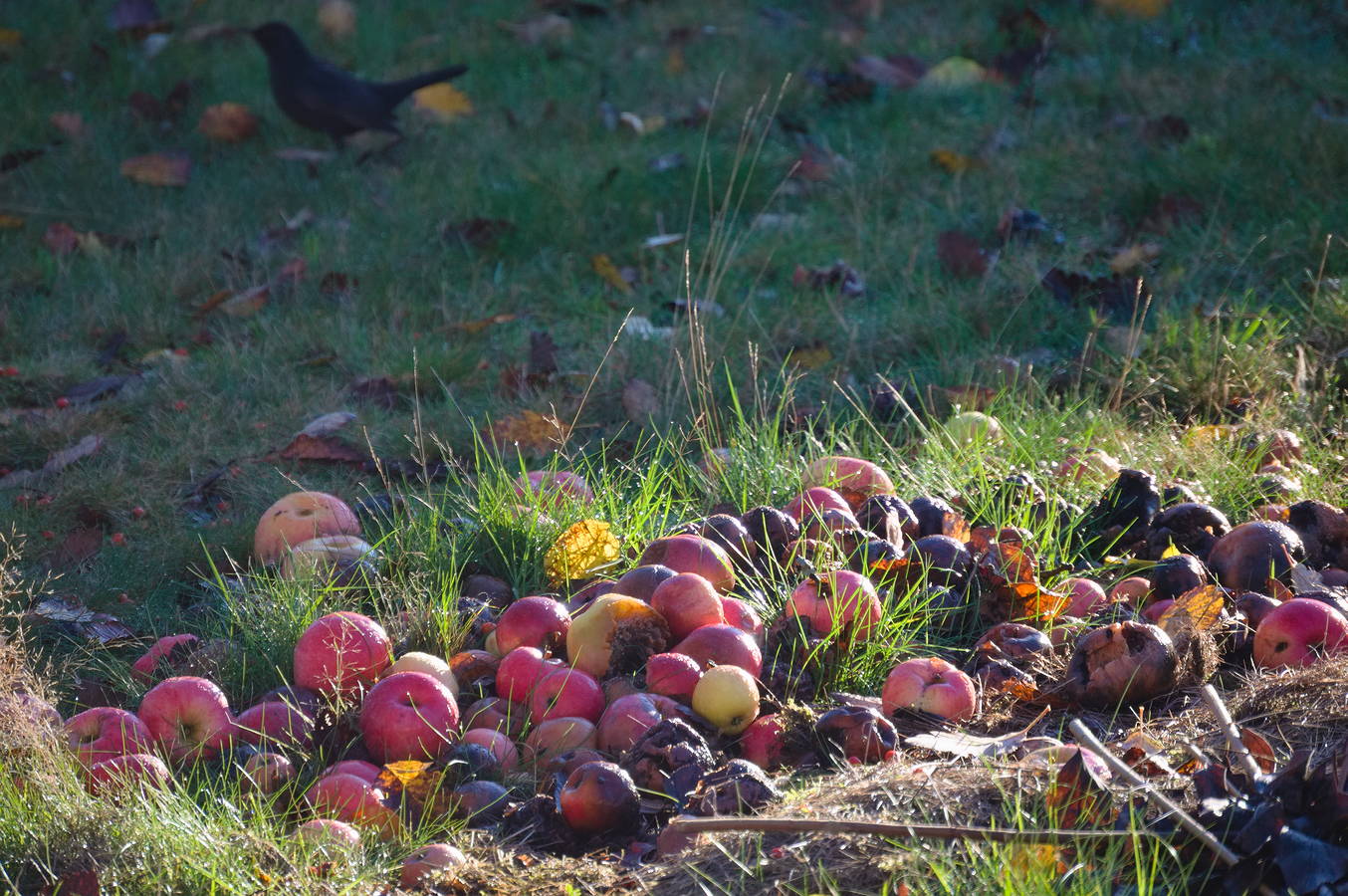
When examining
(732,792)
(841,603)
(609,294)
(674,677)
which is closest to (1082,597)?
(841,603)

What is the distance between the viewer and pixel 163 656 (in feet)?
9.02

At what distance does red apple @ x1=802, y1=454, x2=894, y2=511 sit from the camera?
10.9ft

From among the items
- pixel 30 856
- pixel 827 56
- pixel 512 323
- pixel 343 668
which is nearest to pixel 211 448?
pixel 512 323

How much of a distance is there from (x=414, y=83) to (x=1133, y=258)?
3883mm

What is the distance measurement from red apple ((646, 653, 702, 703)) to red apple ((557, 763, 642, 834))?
31cm

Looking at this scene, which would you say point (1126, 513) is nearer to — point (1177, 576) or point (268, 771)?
point (1177, 576)

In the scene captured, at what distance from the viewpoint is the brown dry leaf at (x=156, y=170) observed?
6.43m

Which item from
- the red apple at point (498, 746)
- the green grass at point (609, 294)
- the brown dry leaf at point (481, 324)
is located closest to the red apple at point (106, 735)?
the green grass at point (609, 294)

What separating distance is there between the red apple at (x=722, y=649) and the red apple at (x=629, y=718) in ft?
0.44

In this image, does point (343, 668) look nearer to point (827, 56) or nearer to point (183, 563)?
point (183, 563)

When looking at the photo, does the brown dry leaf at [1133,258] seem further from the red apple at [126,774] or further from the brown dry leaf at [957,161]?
the red apple at [126,774]

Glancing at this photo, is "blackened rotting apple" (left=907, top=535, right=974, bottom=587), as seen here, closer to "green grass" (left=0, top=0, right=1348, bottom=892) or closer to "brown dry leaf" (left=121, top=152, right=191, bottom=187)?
"green grass" (left=0, top=0, right=1348, bottom=892)

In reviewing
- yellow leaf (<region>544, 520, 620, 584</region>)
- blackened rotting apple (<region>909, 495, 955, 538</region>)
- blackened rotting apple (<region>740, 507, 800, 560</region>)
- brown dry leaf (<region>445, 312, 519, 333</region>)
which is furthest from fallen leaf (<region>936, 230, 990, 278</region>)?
yellow leaf (<region>544, 520, 620, 584</region>)

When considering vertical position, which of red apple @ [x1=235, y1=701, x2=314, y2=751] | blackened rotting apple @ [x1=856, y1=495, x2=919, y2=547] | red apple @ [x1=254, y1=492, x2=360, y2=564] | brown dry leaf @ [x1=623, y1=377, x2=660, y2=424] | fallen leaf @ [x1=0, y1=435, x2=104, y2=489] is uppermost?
blackened rotting apple @ [x1=856, y1=495, x2=919, y2=547]
